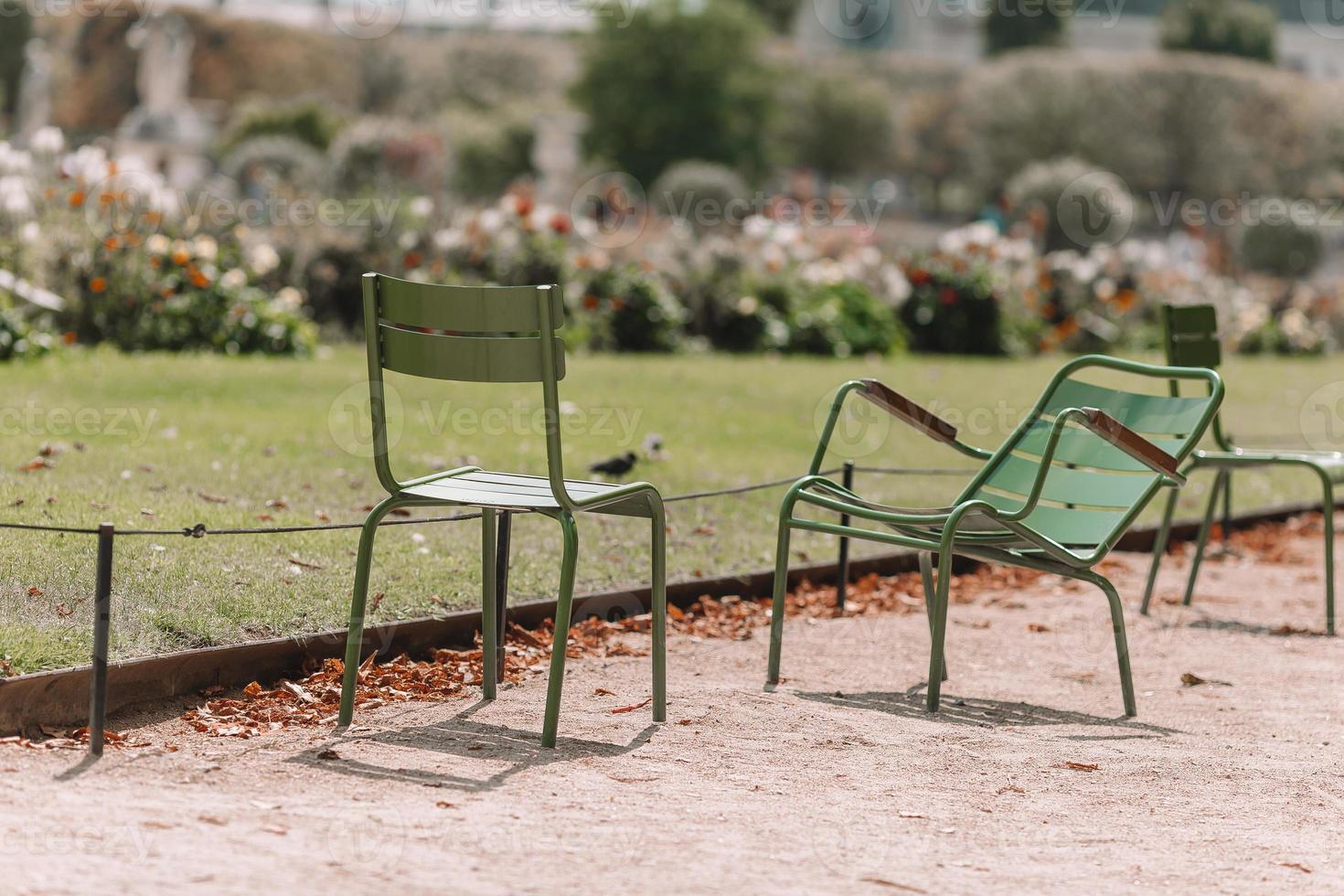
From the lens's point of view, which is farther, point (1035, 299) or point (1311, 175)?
point (1311, 175)

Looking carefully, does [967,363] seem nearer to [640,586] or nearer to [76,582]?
[640,586]

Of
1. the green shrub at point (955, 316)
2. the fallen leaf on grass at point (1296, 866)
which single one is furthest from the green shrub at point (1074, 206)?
the fallen leaf on grass at point (1296, 866)

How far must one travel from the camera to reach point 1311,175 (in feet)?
206

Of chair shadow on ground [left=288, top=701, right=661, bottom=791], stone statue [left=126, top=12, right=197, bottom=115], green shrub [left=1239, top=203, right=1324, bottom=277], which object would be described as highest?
stone statue [left=126, top=12, right=197, bottom=115]

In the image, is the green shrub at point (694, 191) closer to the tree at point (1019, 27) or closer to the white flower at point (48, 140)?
the white flower at point (48, 140)

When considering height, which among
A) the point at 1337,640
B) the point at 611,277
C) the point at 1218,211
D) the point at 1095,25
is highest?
the point at 1095,25

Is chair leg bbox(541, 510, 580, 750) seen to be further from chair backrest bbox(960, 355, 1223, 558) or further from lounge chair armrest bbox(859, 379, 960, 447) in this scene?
chair backrest bbox(960, 355, 1223, 558)

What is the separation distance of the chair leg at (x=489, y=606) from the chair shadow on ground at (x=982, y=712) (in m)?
0.99

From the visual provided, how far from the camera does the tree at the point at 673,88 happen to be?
189 ft

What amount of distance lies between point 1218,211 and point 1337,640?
157 feet

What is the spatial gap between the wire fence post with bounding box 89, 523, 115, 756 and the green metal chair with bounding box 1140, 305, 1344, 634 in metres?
4.47

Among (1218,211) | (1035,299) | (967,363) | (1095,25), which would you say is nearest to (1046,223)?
(1035,299)

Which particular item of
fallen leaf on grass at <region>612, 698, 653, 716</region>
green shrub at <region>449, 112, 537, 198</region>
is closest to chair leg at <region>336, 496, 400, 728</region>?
fallen leaf on grass at <region>612, 698, 653, 716</region>

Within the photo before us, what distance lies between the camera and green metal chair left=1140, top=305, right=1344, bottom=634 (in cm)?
673
